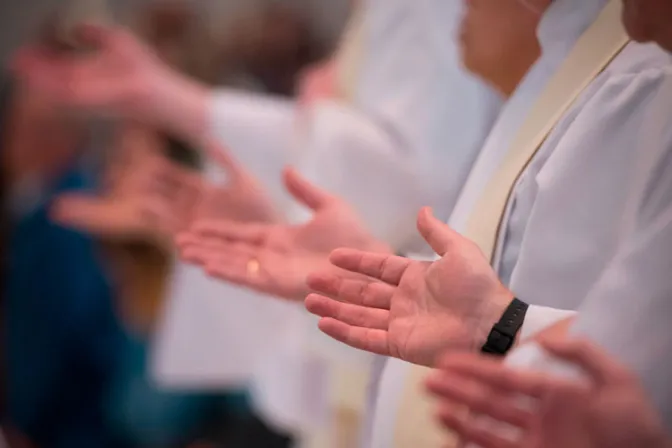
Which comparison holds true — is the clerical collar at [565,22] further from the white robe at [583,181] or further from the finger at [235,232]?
the finger at [235,232]

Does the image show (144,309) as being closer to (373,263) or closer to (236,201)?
(236,201)

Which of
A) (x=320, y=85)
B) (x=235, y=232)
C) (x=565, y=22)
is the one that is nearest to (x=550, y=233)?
(x=565, y=22)

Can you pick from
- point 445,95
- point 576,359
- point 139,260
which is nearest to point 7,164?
point 139,260

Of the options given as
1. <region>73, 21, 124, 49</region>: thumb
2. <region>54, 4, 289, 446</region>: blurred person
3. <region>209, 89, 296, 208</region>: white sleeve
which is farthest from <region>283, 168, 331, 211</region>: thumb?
<region>73, 21, 124, 49</region>: thumb

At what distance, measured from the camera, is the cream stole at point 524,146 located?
479 millimetres

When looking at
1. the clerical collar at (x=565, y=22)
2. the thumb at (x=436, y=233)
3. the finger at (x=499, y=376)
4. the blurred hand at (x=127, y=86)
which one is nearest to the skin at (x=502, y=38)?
the clerical collar at (x=565, y=22)

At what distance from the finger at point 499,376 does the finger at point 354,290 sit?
0.10 meters

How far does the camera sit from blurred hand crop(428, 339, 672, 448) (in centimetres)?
34

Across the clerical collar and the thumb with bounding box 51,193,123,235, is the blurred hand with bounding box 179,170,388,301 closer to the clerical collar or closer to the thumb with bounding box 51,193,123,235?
the clerical collar

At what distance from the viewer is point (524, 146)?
1.64 feet

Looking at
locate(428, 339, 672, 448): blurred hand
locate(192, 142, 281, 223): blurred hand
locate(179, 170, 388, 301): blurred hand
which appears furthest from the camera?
locate(192, 142, 281, 223): blurred hand

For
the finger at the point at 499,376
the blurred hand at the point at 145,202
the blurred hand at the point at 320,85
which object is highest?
the finger at the point at 499,376

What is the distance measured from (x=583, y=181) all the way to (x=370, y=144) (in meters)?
0.36

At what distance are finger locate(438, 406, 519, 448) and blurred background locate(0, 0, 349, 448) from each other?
2.46ft
